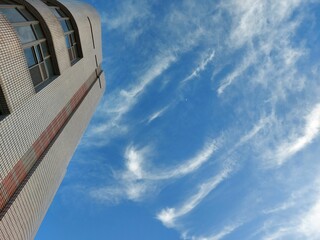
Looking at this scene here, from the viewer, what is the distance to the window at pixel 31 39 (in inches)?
699

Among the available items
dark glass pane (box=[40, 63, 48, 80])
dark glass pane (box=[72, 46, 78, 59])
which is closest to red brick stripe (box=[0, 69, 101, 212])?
dark glass pane (box=[40, 63, 48, 80])

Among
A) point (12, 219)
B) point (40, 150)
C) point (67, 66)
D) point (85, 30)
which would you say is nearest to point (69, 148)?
point (40, 150)

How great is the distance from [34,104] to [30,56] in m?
3.71

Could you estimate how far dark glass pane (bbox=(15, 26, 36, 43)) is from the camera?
17745mm

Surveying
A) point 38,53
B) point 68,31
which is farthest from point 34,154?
point 68,31

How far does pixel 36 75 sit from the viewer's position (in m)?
19.5

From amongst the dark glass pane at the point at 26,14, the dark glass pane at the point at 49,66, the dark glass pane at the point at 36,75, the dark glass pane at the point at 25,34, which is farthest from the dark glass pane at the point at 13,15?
the dark glass pane at the point at 49,66

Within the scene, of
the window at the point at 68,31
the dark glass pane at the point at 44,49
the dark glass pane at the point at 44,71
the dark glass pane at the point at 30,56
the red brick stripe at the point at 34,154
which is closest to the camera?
the red brick stripe at the point at 34,154

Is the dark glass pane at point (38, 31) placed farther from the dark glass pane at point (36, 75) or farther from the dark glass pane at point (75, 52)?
the dark glass pane at point (75, 52)

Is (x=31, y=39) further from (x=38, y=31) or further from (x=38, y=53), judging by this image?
(x=38, y=31)

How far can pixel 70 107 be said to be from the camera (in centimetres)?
2741

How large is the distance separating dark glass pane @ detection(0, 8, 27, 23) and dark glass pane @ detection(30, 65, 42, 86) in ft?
10.8

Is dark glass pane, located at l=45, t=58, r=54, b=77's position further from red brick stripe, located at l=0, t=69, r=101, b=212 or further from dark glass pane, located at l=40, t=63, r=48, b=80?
red brick stripe, located at l=0, t=69, r=101, b=212

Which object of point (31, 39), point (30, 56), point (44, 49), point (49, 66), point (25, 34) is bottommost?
point (30, 56)
